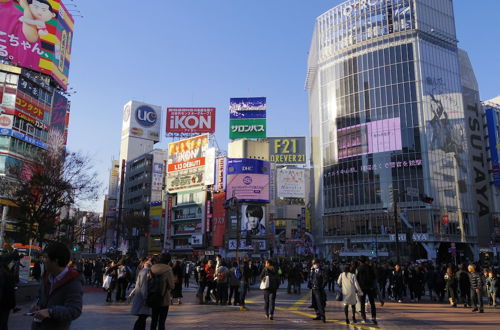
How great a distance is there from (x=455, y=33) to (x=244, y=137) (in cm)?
4278

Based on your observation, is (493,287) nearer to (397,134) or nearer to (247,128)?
(397,134)

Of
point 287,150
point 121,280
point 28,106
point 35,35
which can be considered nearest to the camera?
point 121,280

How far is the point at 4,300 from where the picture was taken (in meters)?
6.43

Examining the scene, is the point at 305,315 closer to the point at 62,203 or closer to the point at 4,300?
the point at 4,300

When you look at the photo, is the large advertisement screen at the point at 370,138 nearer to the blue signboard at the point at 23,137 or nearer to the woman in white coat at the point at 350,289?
the blue signboard at the point at 23,137

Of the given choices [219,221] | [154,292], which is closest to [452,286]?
[154,292]

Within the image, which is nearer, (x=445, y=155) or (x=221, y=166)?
(x=445, y=155)

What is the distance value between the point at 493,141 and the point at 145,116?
79.6m

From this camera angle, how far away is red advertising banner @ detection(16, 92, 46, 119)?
5084 cm

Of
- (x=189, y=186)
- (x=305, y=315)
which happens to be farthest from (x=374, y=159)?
(x=305, y=315)

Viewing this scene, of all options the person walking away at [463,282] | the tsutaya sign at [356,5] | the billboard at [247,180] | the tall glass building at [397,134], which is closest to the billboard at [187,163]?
the billboard at [247,180]

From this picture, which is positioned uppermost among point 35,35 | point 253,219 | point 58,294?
point 35,35

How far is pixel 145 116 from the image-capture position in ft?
359

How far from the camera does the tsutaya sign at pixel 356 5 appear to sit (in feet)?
229
